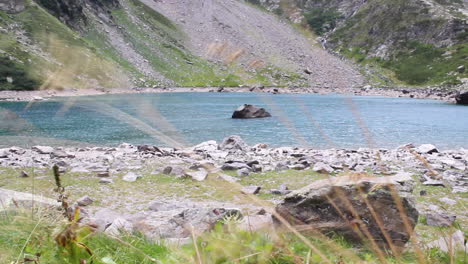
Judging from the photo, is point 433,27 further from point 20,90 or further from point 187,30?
point 20,90

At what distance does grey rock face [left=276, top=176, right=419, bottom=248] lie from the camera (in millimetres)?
6430

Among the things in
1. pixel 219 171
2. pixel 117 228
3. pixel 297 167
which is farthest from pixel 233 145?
pixel 117 228

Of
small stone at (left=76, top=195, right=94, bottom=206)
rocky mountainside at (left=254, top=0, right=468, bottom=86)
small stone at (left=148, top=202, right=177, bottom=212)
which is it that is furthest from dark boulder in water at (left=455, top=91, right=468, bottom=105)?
small stone at (left=76, top=195, right=94, bottom=206)

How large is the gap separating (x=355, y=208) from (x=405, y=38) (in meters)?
190

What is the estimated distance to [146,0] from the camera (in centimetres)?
17225

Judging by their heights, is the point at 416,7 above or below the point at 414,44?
above

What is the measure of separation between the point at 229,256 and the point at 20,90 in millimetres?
90155

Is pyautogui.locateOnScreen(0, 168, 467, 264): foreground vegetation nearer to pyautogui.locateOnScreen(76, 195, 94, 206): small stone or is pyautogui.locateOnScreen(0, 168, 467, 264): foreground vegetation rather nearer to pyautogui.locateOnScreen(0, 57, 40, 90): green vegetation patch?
pyautogui.locateOnScreen(76, 195, 94, 206): small stone

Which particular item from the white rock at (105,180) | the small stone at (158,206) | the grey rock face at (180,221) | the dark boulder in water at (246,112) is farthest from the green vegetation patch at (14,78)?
the grey rock face at (180,221)

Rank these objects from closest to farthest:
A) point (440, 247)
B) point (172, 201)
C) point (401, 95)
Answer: point (440, 247) < point (172, 201) < point (401, 95)

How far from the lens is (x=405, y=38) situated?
572ft

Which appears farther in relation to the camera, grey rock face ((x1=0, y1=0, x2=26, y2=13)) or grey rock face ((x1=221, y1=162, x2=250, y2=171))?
grey rock face ((x1=0, y1=0, x2=26, y2=13))

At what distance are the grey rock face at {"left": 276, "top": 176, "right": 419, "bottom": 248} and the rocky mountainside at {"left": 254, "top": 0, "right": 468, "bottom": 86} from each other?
154 metres

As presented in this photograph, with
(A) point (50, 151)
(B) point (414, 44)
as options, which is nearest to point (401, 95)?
(B) point (414, 44)
